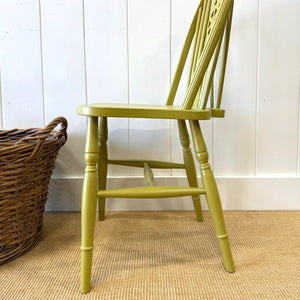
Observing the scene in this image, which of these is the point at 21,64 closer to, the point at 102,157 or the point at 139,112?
the point at 102,157

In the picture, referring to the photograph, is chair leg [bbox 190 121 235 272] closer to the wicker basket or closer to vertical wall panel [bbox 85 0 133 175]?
the wicker basket

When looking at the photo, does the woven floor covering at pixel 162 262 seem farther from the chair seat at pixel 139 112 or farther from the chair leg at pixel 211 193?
the chair seat at pixel 139 112

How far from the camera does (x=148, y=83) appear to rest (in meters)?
1.19

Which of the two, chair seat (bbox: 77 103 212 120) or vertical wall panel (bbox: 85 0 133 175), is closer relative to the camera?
chair seat (bbox: 77 103 212 120)

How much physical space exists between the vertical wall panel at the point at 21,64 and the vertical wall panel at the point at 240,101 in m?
0.69

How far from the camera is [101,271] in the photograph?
2.56 feet

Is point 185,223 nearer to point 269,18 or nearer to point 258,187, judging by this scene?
point 258,187

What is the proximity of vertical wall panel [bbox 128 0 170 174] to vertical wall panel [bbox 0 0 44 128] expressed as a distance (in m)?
0.34

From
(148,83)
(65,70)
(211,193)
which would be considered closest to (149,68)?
(148,83)

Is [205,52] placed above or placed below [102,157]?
above

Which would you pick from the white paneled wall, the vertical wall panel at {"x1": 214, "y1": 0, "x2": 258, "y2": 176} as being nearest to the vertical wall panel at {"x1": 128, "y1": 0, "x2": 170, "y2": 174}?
the white paneled wall

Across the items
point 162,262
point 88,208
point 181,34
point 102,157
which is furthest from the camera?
point 181,34

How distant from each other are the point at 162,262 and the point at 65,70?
2.51 feet

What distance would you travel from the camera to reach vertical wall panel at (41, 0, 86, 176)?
116 centimetres
